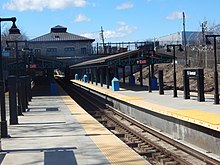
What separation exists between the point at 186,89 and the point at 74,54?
209 ft

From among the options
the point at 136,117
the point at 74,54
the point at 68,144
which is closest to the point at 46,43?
the point at 74,54

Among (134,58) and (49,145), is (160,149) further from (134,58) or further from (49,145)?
(134,58)

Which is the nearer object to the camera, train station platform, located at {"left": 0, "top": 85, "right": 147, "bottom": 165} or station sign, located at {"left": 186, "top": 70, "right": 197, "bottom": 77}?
train station platform, located at {"left": 0, "top": 85, "right": 147, "bottom": 165}

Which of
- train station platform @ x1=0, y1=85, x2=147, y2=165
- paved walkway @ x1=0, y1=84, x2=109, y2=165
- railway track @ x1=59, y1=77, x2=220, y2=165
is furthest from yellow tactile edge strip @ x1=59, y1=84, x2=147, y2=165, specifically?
railway track @ x1=59, y1=77, x2=220, y2=165

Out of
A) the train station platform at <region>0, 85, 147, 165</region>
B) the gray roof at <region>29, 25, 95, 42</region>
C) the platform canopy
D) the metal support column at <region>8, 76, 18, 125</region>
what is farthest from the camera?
the gray roof at <region>29, 25, 95, 42</region>

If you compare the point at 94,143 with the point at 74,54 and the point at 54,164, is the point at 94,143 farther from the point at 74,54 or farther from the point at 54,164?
the point at 74,54

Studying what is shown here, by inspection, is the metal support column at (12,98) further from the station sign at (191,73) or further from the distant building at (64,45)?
the distant building at (64,45)

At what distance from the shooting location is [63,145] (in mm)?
11406

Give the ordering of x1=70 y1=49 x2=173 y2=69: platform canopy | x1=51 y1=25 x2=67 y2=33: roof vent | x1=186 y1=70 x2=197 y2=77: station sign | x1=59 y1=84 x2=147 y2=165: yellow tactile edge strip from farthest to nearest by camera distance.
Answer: x1=51 y1=25 x2=67 y2=33: roof vent
x1=70 y1=49 x2=173 y2=69: platform canopy
x1=186 y1=70 x2=197 y2=77: station sign
x1=59 y1=84 x2=147 y2=165: yellow tactile edge strip

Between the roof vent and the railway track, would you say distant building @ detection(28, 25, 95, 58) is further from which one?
the railway track

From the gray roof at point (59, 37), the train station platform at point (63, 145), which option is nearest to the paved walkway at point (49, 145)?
the train station platform at point (63, 145)

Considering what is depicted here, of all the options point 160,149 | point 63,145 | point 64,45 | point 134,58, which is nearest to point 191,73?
point 160,149

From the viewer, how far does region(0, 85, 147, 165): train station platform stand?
9258 millimetres

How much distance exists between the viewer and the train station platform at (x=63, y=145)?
9258mm
